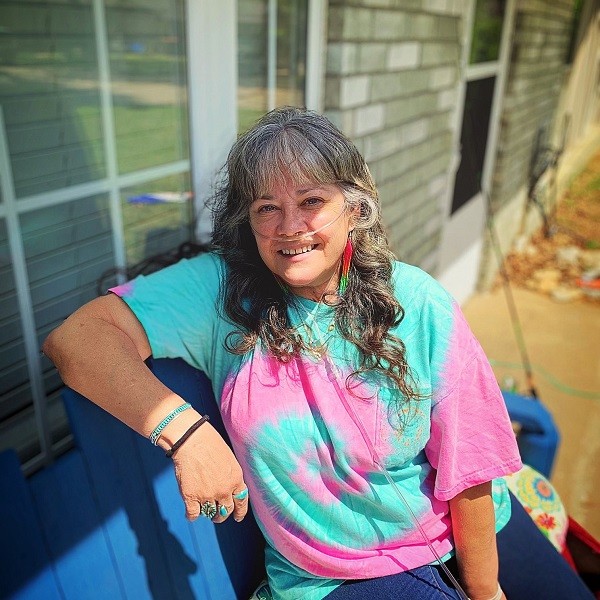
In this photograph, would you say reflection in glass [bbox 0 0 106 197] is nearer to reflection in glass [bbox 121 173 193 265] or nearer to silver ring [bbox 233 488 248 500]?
reflection in glass [bbox 121 173 193 265]

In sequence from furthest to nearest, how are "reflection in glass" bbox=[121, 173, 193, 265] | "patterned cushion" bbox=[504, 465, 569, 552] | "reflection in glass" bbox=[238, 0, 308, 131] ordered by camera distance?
"reflection in glass" bbox=[238, 0, 308, 131] → "patterned cushion" bbox=[504, 465, 569, 552] → "reflection in glass" bbox=[121, 173, 193, 265]

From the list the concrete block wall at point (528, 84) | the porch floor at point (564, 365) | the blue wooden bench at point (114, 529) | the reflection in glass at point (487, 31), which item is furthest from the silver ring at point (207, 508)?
the concrete block wall at point (528, 84)

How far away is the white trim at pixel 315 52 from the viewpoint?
2252mm

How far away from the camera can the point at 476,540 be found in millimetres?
1391

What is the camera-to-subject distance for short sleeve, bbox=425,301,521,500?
50.8 inches

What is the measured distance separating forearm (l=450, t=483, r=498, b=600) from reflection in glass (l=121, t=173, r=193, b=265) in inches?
46.8

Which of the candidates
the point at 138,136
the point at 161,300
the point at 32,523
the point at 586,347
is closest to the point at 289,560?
the point at 32,523

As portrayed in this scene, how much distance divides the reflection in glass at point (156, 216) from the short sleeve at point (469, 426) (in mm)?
1028

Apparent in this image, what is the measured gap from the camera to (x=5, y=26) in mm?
1325

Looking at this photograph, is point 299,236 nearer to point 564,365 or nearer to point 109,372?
point 109,372

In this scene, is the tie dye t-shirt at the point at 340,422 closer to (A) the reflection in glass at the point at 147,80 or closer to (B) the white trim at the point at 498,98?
(A) the reflection in glass at the point at 147,80

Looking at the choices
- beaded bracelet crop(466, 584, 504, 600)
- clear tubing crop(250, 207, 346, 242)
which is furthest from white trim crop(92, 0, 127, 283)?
beaded bracelet crop(466, 584, 504, 600)

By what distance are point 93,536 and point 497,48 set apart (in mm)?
4845

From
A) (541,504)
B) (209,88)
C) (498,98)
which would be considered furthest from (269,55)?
(498,98)
